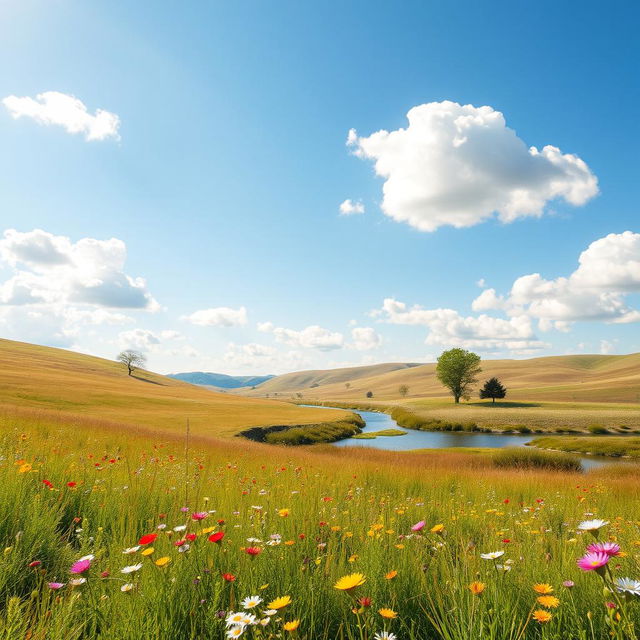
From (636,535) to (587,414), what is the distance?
230ft

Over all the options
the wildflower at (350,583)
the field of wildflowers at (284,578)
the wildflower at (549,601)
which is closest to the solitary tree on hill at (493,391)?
the field of wildflowers at (284,578)

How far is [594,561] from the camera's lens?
1.56m

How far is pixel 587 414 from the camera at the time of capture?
61.9m

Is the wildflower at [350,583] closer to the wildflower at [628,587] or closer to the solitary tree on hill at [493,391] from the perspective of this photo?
the wildflower at [628,587]

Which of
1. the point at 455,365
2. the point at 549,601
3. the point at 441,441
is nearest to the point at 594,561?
the point at 549,601

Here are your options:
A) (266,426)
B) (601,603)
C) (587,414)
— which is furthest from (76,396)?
(587,414)

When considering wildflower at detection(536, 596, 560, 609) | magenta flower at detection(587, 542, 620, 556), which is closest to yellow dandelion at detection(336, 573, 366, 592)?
wildflower at detection(536, 596, 560, 609)

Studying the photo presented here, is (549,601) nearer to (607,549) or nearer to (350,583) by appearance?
(607,549)

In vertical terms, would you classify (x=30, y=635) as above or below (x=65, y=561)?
above

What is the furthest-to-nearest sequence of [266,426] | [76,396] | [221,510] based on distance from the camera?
[76,396]
[266,426]
[221,510]

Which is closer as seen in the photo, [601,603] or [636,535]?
[601,603]

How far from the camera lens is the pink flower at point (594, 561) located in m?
1.44

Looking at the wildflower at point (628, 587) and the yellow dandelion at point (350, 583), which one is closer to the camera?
the wildflower at point (628, 587)

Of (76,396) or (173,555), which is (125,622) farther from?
(76,396)
